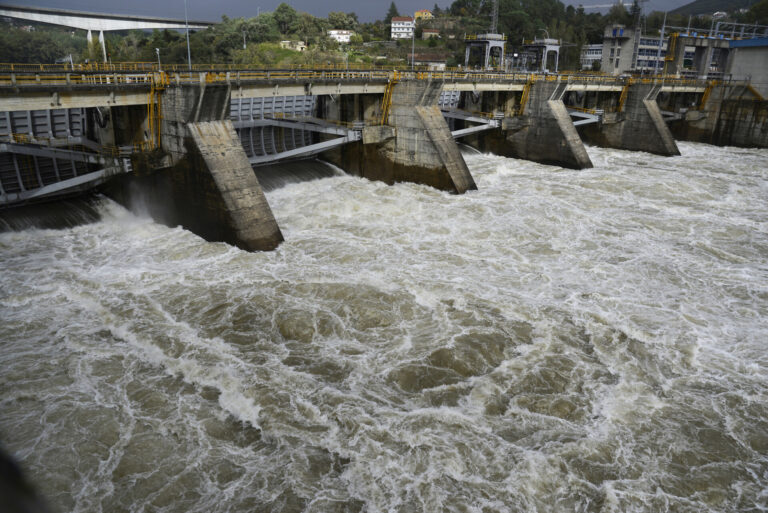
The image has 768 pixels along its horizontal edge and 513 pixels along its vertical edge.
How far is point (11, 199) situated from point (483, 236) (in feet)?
51.4

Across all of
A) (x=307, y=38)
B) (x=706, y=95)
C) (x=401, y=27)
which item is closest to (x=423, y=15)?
(x=401, y=27)

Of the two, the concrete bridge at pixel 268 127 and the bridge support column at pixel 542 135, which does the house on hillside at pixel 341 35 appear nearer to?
the concrete bridge at pixel 268 127

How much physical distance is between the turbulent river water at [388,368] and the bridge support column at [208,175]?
0.71m

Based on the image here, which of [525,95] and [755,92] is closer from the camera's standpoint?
[525,95]

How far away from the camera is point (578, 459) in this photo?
902 centimetres

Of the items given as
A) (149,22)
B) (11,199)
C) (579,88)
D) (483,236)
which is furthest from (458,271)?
(149,22)

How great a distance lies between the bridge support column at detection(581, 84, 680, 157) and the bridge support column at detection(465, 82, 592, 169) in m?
7.98

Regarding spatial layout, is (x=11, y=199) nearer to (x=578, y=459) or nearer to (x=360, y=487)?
(x=360, y=487)

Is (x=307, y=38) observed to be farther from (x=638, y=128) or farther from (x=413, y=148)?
(x=413, y=148)

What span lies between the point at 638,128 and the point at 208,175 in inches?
1204

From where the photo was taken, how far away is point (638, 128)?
124ft

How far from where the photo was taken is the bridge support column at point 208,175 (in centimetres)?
1812

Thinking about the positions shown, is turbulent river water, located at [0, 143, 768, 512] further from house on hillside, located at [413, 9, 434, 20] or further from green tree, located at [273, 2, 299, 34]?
house on hillside, located at [413, 9, 434, 20]

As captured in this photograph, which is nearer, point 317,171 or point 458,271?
point 458,271
